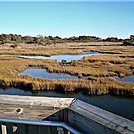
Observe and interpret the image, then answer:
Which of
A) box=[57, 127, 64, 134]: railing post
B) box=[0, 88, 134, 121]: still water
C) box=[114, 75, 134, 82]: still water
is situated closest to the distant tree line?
box=[114, 75, 134, 82]: still water

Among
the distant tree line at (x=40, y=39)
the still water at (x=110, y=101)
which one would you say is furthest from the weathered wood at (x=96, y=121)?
the distant tree line at (x=40, y=39)

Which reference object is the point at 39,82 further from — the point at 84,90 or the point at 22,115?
the point at 22,115

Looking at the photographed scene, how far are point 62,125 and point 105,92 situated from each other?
1426 centimetres

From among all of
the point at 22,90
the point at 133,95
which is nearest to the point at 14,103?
the point at 133,95

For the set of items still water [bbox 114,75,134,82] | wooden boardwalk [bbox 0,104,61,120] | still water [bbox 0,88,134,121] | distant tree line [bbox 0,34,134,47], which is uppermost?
distant tree line [bbox 0,34,134,47]

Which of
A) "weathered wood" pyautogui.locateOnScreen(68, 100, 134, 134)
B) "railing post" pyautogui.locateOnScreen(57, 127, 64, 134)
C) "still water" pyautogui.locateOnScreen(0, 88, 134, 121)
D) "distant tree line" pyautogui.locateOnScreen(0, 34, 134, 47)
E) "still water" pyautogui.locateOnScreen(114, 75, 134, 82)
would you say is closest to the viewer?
"weathered wood" pyautogui.locateOnScreen(68, 100, 134, 134)

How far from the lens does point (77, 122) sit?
1.69 meters

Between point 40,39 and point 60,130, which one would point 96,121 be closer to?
point 60,130

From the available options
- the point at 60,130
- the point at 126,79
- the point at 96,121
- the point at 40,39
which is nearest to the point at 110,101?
the point at 126,79

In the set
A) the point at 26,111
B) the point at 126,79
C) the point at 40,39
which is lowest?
the point at 126,79

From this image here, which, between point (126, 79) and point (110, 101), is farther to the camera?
point (126, 79)

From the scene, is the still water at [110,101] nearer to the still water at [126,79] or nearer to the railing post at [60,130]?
the still water at [126,79]

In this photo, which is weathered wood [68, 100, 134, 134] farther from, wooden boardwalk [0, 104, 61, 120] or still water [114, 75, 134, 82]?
still water [114, 75, 134, 82]

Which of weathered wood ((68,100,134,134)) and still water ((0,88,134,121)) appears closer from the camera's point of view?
weathered wood ((68,100,134,134))
